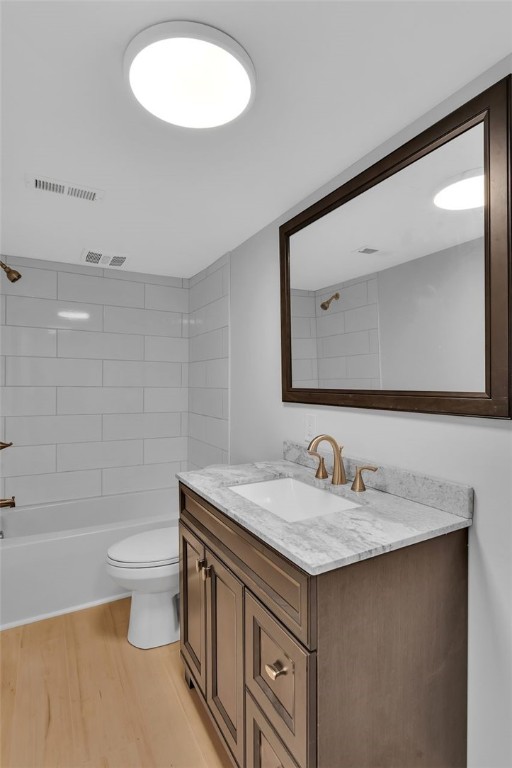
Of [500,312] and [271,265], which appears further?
[271,265]

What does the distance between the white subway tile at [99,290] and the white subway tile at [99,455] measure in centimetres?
106

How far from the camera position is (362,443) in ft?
5.31

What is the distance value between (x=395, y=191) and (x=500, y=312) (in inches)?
24.3

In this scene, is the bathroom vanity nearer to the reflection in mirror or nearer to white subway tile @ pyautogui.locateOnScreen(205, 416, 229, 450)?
the reflection in mirror

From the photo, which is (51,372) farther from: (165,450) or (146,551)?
(146,551)

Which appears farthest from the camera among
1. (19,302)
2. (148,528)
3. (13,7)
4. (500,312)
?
(19,302)

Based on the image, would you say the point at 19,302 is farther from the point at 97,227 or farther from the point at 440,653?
the point at 440,653

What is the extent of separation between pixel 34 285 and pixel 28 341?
15.3 inches

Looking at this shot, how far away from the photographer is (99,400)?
3.10 metres

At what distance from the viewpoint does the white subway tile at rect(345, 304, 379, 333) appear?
157 centimetres

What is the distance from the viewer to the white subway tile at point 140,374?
3140 mm

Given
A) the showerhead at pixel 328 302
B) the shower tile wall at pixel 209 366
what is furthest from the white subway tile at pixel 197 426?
the showerhead at pixel 328 302

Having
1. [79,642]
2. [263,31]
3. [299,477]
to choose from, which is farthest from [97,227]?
[79,642]

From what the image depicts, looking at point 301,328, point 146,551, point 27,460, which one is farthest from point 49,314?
point 301,328
